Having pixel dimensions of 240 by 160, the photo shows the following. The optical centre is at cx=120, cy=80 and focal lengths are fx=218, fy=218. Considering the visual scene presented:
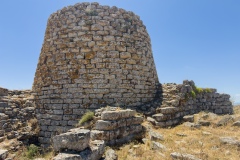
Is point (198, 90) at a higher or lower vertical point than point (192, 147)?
higher

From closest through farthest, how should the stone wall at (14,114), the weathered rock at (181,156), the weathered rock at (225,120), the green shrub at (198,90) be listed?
the weathered rock at (181,156), the weathered rock at (225,120), the stone wall at (14,114), the green shrub at (198,90)

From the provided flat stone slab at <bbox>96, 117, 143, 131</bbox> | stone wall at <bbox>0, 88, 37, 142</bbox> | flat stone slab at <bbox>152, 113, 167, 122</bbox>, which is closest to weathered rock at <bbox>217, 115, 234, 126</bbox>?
flat stone slab at <bbox>152, 113, 167, 122</bbox>

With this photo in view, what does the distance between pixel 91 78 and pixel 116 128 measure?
9.54ft

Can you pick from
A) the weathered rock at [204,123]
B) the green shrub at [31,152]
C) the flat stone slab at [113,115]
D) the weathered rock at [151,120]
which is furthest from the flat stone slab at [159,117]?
the green shrub at [31,152]

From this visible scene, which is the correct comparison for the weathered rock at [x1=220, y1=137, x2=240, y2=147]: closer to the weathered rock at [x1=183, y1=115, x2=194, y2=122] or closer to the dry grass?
the dry grass

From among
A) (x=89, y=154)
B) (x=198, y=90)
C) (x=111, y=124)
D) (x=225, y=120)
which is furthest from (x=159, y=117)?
(x=89, y=154)

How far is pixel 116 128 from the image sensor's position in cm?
638

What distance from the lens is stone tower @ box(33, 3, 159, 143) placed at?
339 inches

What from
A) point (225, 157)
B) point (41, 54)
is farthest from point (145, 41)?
point (225, 157)

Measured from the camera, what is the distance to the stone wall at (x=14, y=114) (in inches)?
343

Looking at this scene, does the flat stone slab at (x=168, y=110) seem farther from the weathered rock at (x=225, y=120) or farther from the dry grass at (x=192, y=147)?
the weathered rock at (x=225, y=120)

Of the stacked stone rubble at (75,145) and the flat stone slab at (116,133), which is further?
the flat stone slab at (116,133)

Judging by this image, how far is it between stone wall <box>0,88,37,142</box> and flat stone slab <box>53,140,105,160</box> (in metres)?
5.08

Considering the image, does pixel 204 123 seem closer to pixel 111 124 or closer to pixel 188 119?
pixel 188 119
